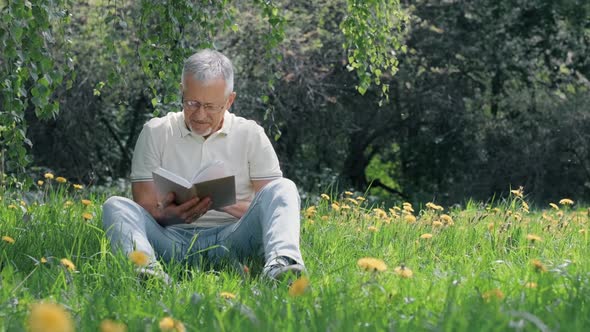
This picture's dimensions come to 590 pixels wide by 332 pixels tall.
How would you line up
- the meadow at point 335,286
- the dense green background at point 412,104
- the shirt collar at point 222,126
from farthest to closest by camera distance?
the dense green background at point 412,104 < the shirt collar at point 222,126 < the meadow at point 335,286

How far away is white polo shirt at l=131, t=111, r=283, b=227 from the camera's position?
3869 mm

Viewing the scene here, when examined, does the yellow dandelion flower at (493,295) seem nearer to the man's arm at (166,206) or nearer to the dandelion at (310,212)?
the man's arm at (166,206)

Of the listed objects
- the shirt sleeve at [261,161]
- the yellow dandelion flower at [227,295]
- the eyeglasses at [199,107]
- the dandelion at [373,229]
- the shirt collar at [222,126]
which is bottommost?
the dandelion at [373,229]

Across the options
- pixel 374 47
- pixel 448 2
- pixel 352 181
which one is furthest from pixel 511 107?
pixel 374 47

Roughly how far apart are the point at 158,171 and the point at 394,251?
1.03m

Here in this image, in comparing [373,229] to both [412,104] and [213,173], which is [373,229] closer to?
[213,173]

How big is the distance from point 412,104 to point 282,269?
10.2 m

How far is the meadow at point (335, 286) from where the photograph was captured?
7.59 feet

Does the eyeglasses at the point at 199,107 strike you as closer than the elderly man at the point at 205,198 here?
No

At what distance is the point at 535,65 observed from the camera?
1320 cm

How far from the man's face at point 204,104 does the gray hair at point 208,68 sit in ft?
0.06

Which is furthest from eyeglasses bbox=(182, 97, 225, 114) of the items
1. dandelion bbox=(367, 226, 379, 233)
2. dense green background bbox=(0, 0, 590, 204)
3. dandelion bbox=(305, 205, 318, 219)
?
dense green background bbox=(0, 0, 590, 204)

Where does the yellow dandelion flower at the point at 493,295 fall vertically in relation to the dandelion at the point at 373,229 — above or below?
above

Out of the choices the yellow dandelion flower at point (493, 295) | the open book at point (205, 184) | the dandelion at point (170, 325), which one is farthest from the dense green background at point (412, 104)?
the dandelion at point (170, 325)
